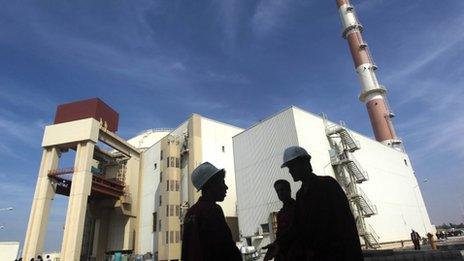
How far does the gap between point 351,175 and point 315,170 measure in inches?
166

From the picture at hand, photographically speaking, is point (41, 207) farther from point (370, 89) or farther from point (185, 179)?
point (370, 89)

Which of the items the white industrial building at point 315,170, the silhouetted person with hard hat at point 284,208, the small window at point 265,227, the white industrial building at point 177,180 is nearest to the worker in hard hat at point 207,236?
the silhouetted person with hard hat at point 284,208

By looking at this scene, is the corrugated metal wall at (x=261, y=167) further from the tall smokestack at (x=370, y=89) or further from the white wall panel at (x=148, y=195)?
the tall smokestack at (x=370, y=89)

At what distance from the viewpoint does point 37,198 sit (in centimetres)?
3145

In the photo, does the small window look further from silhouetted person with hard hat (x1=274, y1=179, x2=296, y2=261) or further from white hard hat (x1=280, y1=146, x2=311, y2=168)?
white hard hat (x1=280, y1=146, x2=311, y2=168)

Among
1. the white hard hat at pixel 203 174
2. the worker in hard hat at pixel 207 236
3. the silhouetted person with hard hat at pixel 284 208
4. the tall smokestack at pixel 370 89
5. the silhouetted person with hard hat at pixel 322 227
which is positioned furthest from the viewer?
the tall smokestack at pixel 370 89

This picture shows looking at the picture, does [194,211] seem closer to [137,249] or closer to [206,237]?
[206,237]

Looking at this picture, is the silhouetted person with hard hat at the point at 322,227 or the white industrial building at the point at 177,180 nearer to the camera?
→ the silhouetted person with hard hat at the point at 322,227

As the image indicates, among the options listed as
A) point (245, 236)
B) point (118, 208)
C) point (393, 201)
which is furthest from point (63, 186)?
point (393, 201)

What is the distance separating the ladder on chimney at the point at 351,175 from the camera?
27453 millimetres

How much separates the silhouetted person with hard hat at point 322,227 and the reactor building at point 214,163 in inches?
981

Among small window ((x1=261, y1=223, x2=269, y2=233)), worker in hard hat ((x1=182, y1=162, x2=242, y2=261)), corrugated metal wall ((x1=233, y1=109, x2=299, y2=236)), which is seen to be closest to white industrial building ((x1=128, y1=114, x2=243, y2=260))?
corrugated metal wall ((x1=233, y1=109, x2=299, y2=236))

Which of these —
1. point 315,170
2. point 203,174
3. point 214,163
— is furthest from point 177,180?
point 203,174

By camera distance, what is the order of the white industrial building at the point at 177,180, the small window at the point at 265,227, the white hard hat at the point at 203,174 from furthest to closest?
1. the white industrial building at the point at 177,180
2. the small window at the point at 265,227
3. the white hard hat at the point at 203,174
